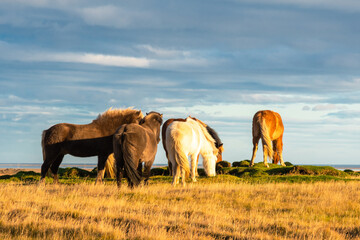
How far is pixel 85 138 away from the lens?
1577cm

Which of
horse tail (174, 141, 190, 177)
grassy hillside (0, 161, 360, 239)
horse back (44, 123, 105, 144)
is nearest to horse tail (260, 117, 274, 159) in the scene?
grassy hillside (0, 161, 360, 239)

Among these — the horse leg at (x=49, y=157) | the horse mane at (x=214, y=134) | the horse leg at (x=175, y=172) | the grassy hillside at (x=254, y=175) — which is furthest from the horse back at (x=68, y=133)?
the horse mane at (x=214, y=134)

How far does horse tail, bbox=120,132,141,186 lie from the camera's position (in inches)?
515

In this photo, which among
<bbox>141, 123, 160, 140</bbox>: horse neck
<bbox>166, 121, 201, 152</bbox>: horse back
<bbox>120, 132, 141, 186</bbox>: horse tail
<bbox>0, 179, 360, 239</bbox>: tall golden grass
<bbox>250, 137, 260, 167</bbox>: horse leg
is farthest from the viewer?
<bbox>250, 137, 260, 167</bbox>: horse leg

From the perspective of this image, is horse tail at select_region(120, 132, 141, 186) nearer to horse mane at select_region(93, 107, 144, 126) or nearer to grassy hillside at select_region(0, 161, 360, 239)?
grassy hillside at select_region(0, 161, 360, 239)

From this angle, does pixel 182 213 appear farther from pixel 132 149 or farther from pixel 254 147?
pixel 254 147

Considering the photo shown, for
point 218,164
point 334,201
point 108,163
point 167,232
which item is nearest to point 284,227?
point 167,232

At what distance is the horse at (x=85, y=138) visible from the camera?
15.5m

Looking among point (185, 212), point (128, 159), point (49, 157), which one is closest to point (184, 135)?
point (128, 159)

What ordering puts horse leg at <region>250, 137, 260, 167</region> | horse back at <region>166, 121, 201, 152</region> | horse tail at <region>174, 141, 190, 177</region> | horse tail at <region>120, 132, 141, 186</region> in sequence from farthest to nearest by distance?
horse leg at <region>250, 137, 260, 167</region> → horse back at <region>166, 121, 201, 152</region> → horse tail at <region>174, 141, 190, 177</region> → horse tail at <region>120, 132, 141, 186</region>

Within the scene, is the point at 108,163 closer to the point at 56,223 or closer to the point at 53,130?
the point at 53,130

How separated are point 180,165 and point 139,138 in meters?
1.81

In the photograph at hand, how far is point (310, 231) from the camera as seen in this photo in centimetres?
856

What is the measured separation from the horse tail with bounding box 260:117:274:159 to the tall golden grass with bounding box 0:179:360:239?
8920 millimetres
